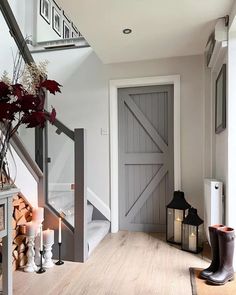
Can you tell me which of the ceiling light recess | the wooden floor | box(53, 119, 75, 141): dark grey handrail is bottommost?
the wooden floor

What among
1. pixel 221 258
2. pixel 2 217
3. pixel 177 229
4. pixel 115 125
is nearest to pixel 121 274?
pixel 221 258

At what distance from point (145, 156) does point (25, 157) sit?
1658 mm

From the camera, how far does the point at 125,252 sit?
110 inches

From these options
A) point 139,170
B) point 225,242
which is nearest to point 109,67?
point 139,170

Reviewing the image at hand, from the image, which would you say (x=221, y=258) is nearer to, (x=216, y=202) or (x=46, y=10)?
(x=216, y=202)

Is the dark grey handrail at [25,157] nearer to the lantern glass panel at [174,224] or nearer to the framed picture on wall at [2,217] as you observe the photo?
the framed picture on wall at [2,217]

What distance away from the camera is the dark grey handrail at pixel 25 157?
224 cm

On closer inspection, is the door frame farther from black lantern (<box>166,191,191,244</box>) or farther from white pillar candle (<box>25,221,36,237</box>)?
white pillar candle (<box>25,221,36,237</box>)

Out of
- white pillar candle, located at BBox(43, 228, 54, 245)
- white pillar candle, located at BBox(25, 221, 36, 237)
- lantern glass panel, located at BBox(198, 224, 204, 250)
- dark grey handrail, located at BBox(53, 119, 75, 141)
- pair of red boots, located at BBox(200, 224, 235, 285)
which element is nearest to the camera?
pair of red boots, located at BBox(200, 224, 235, 285)

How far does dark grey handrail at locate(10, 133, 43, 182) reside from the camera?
2.24 metres

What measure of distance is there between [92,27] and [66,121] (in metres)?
1.48

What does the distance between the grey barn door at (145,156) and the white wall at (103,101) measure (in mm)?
203

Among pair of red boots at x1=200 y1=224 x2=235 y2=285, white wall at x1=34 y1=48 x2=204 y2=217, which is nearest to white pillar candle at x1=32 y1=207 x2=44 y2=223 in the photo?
white wall at x1=34 y1=48 x2=204 y2=217

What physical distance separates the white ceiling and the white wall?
21cm
